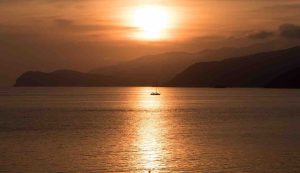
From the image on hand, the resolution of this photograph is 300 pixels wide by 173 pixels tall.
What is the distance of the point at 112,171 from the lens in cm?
4122

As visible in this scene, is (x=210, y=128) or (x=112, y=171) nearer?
(x=112, y=171)

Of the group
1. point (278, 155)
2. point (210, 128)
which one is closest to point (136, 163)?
point (278, 155)

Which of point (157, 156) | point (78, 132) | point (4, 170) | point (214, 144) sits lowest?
point (4, 170)

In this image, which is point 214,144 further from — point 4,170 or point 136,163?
point 4,170

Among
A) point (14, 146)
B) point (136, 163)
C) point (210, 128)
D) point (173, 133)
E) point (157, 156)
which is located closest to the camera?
point (136, 163)

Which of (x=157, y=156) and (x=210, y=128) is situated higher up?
(x=210, y=128)

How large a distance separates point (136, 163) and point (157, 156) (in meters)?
4.45

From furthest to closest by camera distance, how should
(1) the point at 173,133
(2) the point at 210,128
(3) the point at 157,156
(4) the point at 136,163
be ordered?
(2) the point at 210,128 → (1) the point at 173,133 → (3) the point at 157,156 → (4) the point at 136,163

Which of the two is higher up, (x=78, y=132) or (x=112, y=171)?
(x=78, y=132)

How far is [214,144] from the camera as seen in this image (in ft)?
195

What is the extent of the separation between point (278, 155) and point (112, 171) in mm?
16635

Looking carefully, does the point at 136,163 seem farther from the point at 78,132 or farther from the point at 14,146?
the point at 78,132

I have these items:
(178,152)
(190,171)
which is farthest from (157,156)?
(190,171)

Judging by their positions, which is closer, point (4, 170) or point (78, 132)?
point (4, 170)
